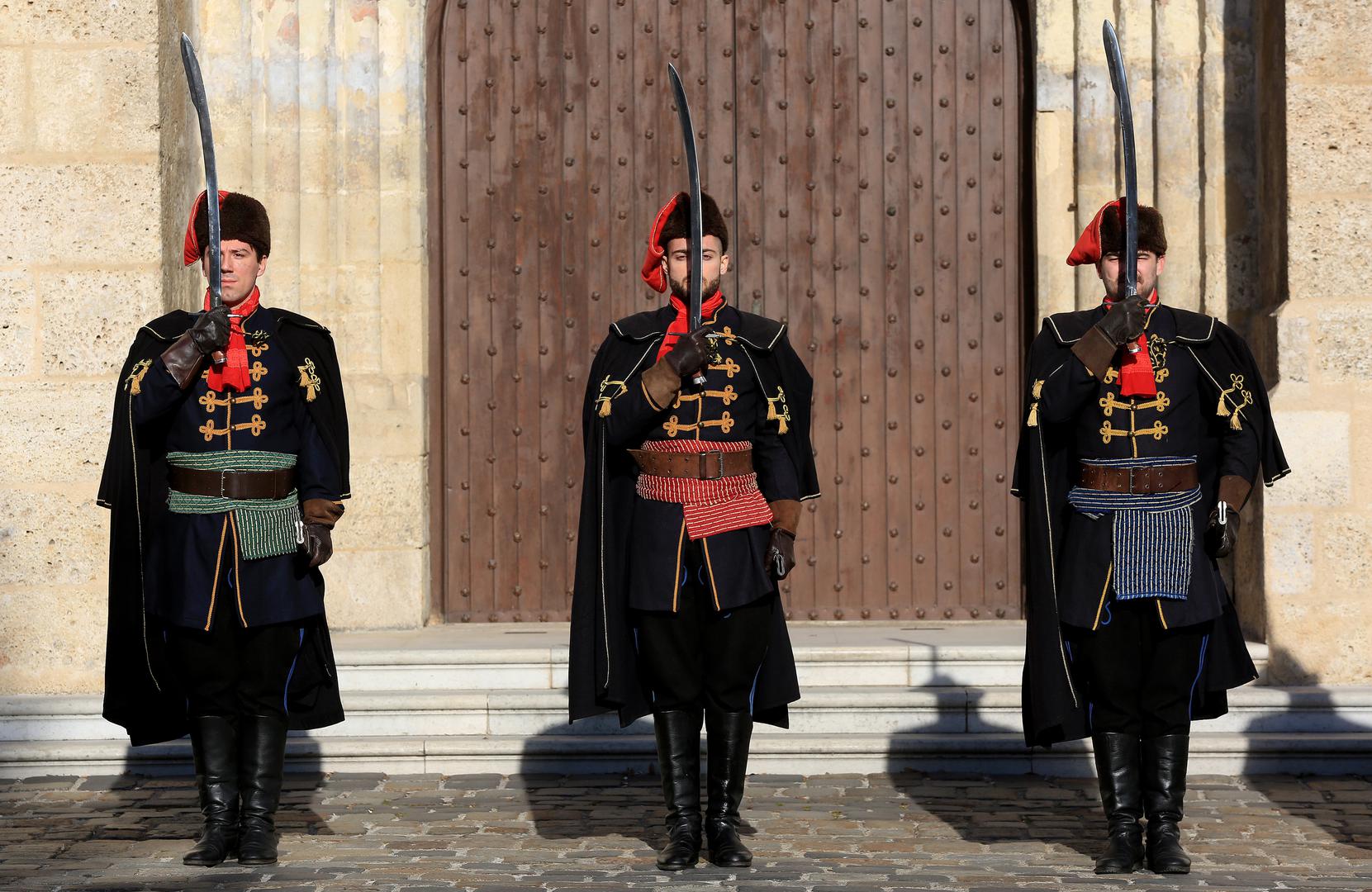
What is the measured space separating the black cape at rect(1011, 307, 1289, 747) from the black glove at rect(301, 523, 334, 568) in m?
2.10

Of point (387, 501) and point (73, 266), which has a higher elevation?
point (73, 266)

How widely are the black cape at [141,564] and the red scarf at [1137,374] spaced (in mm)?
2344

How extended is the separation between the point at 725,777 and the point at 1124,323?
1749 millimetres

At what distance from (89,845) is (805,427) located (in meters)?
2.58

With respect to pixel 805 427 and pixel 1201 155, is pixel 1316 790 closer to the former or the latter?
pixel 805 427

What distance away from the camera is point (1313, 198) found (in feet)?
24.0

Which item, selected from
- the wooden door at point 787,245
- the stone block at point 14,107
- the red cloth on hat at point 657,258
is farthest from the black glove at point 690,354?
the stone block at point 14,107

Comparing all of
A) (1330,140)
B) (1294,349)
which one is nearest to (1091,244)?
(1294,349)

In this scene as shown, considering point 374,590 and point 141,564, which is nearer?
point 141,564

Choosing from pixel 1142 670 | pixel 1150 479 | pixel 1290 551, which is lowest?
pixel 1142 670

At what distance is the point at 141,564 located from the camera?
217 inches

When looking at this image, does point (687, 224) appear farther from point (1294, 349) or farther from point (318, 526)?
point (1294, 349)

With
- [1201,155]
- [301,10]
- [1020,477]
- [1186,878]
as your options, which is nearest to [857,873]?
[1186,878]

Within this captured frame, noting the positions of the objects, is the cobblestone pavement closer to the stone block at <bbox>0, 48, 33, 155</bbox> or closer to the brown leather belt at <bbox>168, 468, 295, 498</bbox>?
the brown leather belt at <bbox>168, 468, 295, 498</bbox>
